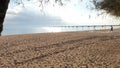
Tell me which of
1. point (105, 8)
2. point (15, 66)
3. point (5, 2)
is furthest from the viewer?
point (105, 8)

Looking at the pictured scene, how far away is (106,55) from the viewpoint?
86.1 feet

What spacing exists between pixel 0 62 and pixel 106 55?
7581 mm

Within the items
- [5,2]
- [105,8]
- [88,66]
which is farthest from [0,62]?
[5,2]

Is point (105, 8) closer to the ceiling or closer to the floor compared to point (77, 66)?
closer to the ceiling

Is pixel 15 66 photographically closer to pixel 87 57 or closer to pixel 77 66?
pixel 77 66

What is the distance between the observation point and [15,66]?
23.2 metres

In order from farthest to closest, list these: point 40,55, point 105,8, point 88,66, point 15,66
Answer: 1. point 40,55
2. point 105,8
3. point 15,66
4. point 88,66

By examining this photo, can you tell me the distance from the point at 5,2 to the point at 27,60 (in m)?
18.9

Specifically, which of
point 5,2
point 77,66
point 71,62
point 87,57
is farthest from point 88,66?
point 5,2

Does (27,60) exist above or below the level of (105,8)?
below

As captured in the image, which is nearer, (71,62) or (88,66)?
(88,66)

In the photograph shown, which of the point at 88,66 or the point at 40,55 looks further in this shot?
the point at 40,55

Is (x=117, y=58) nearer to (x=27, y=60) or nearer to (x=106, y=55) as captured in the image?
(x=106, y=55)

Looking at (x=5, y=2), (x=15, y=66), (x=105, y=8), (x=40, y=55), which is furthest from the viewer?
(x=40, y=55)
